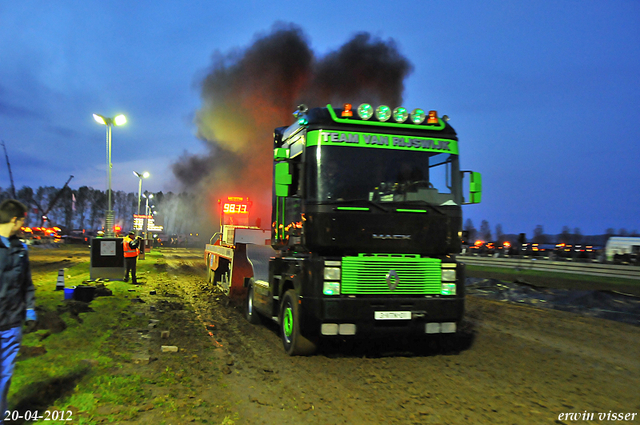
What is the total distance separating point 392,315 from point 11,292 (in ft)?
13.7

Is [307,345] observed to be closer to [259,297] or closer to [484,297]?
[259,297]

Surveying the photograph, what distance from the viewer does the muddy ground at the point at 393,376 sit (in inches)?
176

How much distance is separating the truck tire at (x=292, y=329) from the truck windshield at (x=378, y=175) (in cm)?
151

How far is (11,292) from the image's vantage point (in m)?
3.62

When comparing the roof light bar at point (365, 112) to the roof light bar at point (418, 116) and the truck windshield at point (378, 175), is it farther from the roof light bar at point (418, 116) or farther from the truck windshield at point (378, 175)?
the roof light bar at point (418, 116)

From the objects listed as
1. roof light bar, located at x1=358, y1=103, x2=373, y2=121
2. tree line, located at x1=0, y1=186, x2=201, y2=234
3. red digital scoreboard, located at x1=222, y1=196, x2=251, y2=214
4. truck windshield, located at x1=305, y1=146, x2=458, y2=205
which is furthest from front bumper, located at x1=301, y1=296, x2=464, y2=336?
tree line, located at x1=0, y1=186, x2=201, y2=234

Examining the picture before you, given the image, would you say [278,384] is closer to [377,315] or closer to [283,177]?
[377,315]

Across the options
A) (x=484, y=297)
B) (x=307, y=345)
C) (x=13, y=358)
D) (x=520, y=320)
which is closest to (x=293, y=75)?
(x=484, y=297)

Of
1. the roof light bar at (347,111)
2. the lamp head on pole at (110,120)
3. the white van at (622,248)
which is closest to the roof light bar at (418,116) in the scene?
the roof light bar at (347,111)

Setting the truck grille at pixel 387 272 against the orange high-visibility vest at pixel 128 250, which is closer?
the truck grille at pixel 387 272

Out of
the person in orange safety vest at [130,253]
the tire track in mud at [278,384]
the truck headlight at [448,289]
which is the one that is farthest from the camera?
the person in orange safety vest at [130,253]

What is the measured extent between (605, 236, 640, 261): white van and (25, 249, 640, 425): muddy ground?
88.8ft

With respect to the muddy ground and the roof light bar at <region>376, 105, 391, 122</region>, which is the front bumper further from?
the roof light bar at <region>376, 105, 391, 122</region>

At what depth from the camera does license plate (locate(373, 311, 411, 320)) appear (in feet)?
19.8
